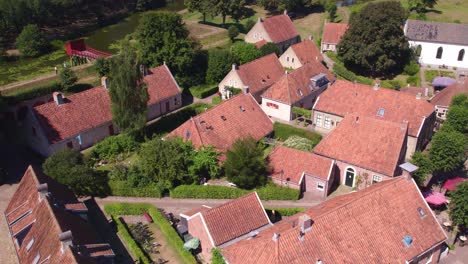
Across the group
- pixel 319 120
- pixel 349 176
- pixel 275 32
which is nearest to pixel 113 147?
pixel 319 120

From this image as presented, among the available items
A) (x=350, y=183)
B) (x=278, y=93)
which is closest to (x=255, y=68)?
(x=278, y=93)

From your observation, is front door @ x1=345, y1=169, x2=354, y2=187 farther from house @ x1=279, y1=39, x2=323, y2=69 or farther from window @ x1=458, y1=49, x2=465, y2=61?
window @ x1=458, y1=49, x2=465, y2=61

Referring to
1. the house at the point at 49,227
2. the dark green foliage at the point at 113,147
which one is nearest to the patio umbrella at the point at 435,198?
the house at the point at 49,227

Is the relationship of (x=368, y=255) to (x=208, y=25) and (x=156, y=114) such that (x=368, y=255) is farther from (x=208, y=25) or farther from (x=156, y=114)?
(x=208, y=25)

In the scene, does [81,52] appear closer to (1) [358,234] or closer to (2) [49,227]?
(2) [49,227]

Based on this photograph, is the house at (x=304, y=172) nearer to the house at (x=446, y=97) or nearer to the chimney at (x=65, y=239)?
the chimney at (x=65, y=239)

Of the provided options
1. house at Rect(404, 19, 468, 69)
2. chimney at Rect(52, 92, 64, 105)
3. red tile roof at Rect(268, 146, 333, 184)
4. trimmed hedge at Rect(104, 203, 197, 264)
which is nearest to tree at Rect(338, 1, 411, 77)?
house at Rect(404, 19, 468, 69)
